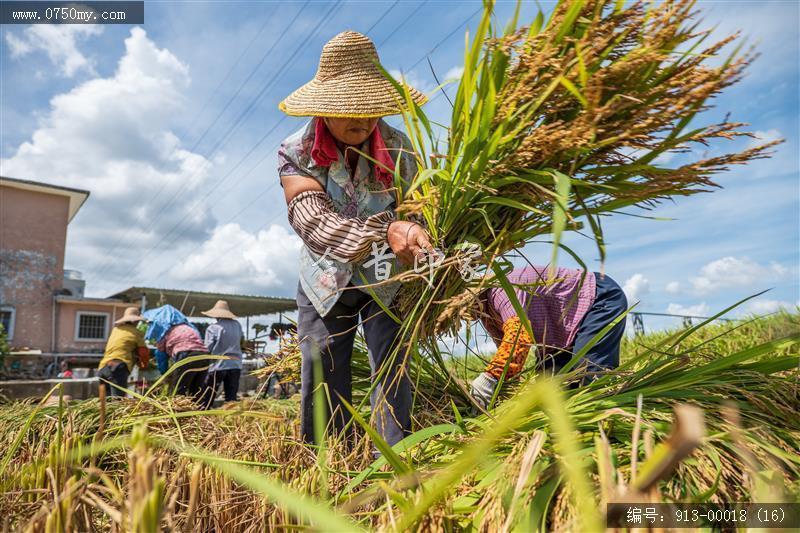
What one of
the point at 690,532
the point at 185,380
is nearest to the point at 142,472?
the point at 690,532

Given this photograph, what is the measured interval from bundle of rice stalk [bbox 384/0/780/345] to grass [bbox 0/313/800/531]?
36 cm

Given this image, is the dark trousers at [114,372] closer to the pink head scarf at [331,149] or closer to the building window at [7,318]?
the pink head scarf at [331,149]

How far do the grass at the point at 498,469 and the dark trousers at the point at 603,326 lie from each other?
2.84 feet

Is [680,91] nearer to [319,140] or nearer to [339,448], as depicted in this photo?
[319,140]

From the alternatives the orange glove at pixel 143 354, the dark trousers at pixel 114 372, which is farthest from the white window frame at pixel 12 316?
the dark trousers at pixel 114 372

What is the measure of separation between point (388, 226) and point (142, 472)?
974mm

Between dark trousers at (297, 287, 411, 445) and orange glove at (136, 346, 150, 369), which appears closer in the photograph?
dark trousers at (297, 287, 411, 445)

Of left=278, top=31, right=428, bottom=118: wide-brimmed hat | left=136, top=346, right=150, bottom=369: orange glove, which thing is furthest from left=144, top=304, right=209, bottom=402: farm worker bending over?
left=278, top=31, right=428, bottom=118: wide-brimmed hat

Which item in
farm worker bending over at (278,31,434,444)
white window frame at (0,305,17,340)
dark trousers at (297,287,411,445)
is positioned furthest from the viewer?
white window frame at (0,305,17,340)

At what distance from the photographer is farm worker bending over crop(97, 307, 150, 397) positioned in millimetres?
5273

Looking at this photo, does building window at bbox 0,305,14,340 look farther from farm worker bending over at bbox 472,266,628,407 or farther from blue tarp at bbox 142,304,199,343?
farm worker bending over at bbox 472,266,628,407

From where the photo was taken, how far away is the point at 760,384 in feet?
3.65

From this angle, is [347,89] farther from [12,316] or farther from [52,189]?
[52,189]

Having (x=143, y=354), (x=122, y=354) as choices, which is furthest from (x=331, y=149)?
(x=143, y=354)
